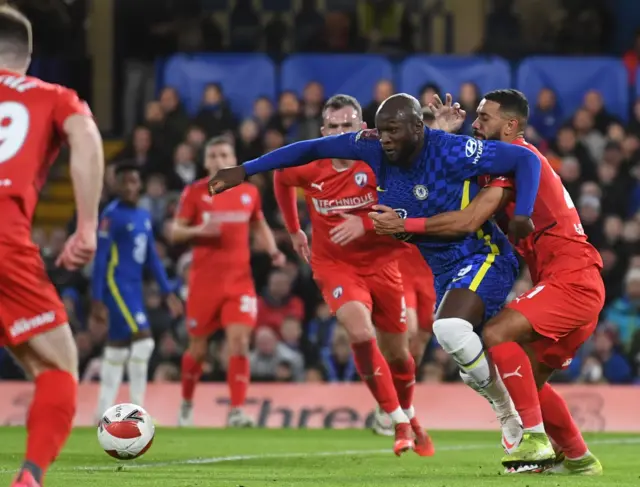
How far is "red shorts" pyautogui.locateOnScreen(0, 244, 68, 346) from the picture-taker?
5555 mm

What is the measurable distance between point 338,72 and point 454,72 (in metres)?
1.56

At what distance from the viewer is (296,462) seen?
9117 millimetres

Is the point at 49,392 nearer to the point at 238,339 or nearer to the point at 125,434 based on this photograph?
the point at 125,434

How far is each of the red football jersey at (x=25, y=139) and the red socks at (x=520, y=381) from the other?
9.45ft

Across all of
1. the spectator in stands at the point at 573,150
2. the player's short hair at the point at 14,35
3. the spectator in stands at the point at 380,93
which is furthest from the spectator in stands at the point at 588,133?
the player's short hair at the point at 14,35

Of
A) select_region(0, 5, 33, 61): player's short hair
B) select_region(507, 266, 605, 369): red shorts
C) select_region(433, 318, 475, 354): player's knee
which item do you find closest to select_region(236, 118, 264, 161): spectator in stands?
select_region(507, 266, 605, 369): red shorts

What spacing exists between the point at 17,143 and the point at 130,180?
26.0 ft

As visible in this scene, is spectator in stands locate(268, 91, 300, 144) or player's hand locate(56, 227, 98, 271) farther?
spectator in stands locate(268, 91, 300, 144)

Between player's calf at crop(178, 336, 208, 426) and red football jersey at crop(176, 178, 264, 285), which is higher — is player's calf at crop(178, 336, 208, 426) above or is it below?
below

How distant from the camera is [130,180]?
13633 millimetres

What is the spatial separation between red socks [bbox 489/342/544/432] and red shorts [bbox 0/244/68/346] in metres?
2.82

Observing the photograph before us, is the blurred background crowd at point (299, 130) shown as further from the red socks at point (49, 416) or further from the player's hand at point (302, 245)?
the red socks at point (49, 416)

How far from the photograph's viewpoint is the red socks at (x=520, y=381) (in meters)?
7.55

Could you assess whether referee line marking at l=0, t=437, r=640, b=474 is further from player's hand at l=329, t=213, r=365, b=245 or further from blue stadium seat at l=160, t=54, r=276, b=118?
blue stadium seat at l=160, t=54, r=276, b=118
